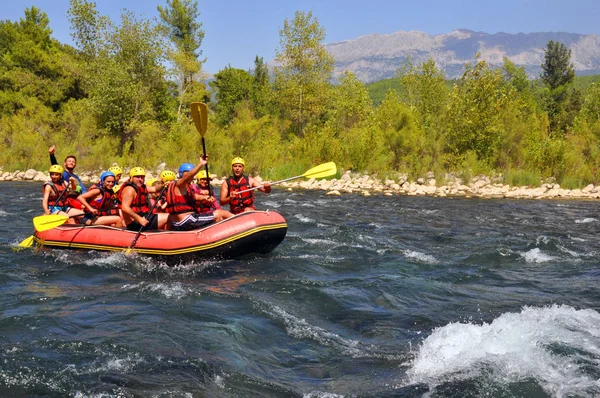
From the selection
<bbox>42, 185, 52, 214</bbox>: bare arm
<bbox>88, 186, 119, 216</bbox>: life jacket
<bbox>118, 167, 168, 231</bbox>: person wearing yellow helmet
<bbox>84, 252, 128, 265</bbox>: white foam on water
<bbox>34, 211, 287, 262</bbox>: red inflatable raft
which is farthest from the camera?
<bbox>42, 185, 52, 214</bbox>: bare arm

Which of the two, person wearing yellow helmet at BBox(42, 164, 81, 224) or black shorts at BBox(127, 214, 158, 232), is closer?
black shorts at BBox(127, 214, 158, 232)

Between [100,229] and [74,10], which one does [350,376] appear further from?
[74,10]

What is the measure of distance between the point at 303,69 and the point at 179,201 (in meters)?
24.7

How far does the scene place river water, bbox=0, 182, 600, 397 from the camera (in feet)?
15.4

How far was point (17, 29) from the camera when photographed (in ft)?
127

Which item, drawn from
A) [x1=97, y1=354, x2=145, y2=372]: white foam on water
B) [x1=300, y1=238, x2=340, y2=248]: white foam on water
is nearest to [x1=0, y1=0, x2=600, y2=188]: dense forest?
[x1=300, y1=238, x2=340, y2=248]: white foam on water

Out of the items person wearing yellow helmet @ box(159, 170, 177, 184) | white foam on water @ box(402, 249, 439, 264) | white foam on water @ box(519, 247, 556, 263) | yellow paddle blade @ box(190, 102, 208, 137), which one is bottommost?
white foam on water @ box(519, 247, 556, 263)

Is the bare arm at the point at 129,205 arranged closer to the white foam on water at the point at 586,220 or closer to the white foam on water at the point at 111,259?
the white foam on water at the point at 111,259

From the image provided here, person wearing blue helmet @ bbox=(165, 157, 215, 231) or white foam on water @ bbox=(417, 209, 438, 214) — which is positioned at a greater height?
person wearing blue helmet @ bbox=(165, 157, 215, 231)

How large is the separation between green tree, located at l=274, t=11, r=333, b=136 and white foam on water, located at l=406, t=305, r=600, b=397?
1084 inches

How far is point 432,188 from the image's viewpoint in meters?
21.6

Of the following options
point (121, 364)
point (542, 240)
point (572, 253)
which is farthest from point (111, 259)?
point (542, 240)

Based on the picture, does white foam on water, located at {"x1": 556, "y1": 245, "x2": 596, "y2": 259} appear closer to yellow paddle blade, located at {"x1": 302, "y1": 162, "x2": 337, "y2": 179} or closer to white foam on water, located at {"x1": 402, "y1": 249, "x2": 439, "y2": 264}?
white foam on water, located at {"x1": 402, "y1": 249, "x2": 439, "y2": 264}

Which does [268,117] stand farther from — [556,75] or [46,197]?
[556,75]
